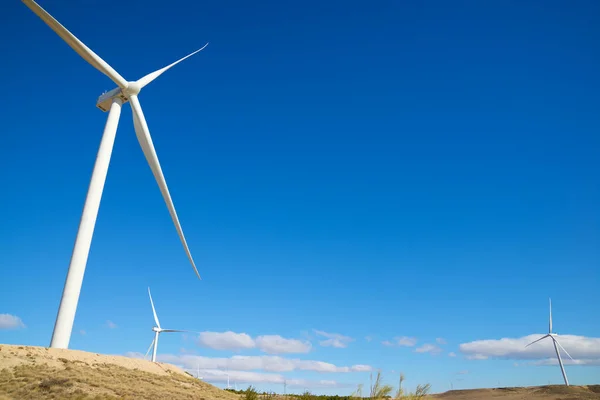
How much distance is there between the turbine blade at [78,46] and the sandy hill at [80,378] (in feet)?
91.0

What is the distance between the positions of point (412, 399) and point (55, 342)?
28791 mm

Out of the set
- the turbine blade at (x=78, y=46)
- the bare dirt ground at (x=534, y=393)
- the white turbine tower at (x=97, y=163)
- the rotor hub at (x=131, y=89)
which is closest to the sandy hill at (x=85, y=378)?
the white turbine tower at (x=97, y=163)

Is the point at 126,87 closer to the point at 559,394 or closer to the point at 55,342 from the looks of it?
the point at 55,342

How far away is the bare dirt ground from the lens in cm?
9569

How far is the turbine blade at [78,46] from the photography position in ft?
128

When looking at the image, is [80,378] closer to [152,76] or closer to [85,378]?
[85,378]

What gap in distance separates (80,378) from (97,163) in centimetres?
1948

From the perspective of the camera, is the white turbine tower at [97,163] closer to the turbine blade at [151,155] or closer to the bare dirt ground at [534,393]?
the turbine blade at [151,155]

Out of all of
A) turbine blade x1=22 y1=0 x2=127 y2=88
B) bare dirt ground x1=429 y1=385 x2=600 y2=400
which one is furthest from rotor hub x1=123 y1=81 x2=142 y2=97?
bare dirt ground x1=429 y1=385 x2=600 y2=400

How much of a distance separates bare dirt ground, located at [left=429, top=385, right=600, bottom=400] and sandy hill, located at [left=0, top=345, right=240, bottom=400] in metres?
84.3

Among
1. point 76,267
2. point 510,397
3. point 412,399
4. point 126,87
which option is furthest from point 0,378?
point 510,397

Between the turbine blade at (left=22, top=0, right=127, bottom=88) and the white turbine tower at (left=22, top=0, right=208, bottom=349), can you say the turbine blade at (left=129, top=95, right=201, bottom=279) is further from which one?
the turbine blade at (left=22, top=0, right=127, bottom=88)

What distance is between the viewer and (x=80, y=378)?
3234 centimetres

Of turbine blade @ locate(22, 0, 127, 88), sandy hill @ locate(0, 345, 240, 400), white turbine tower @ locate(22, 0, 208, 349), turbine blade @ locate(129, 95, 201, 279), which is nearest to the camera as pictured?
sandy hill @ locate(0, 345, 240, 400)
